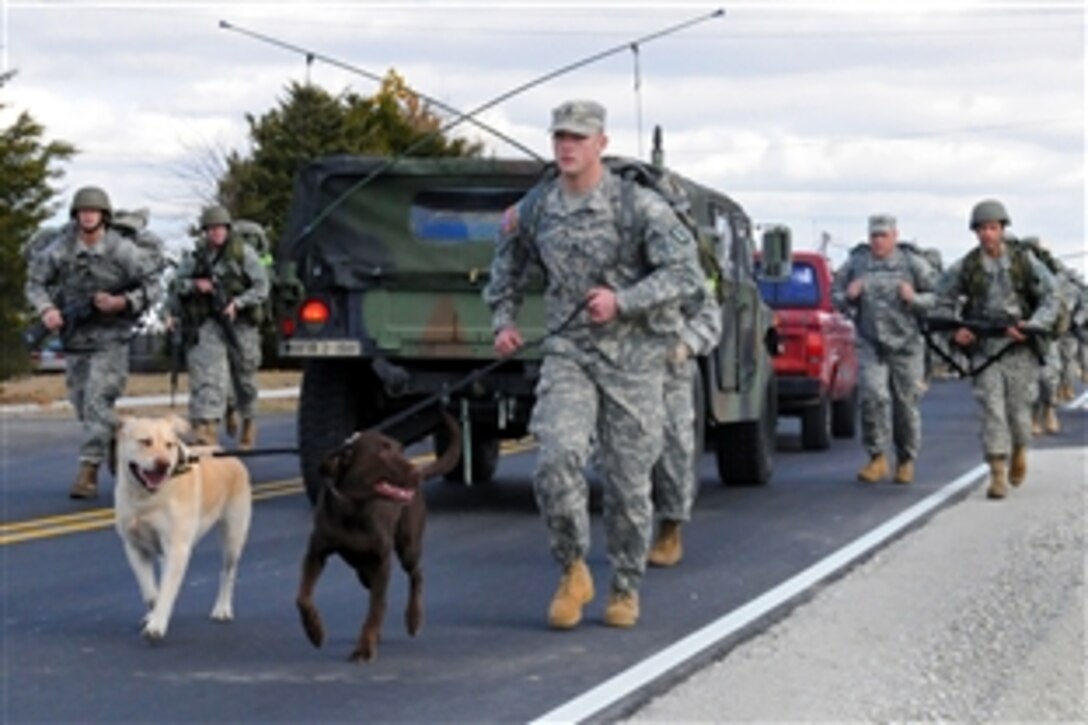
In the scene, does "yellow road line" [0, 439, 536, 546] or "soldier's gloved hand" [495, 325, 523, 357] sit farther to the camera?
"yellow road line" [0, 439, 536, 546]

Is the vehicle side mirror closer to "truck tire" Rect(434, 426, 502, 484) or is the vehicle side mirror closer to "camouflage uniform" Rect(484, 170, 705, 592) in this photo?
"truck tire" Rect(434, 426, 502, 484)

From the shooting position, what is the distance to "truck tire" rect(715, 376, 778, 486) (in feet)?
62.2

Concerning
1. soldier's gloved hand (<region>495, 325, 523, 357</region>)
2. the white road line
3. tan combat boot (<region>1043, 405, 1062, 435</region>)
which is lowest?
tan combat boot (<region>1043, 405, 1062, 435</region>)

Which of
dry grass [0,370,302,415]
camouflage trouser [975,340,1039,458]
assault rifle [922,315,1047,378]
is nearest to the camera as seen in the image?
assault rifle [922,315,1047,378]

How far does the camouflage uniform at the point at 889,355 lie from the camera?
19.8m

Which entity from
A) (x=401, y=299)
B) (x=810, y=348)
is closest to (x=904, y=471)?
(x=810, y=348)

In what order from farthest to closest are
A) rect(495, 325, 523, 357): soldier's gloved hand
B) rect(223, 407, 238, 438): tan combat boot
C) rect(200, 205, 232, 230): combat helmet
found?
rect(223, 407, 238, 438): tan combat boot
rect(200, 205, 232, 230): combat helmet
rect(495, 325, 523, 357): soldier's gloved hand

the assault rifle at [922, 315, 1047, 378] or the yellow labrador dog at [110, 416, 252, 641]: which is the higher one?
the assault rifle at [922, 315, 1047, 378]

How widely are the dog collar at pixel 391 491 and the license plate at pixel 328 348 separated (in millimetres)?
6412

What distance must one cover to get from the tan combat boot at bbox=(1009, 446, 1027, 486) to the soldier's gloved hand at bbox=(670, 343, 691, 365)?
7.91 m

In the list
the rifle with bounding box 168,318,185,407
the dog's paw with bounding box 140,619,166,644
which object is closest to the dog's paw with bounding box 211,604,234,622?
the dog's paw with bounding box 140,619,166,644

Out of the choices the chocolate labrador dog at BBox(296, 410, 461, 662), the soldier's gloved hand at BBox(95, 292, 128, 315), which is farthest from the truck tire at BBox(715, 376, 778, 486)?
the chocolate labrador dog at BBox(296, 410, 461, 662)

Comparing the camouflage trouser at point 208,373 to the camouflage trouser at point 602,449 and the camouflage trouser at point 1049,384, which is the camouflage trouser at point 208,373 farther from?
the camouflage trouser at point 1049,384

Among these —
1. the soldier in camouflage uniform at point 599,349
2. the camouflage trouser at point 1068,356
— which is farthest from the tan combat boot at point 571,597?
the camouflage trouser at point 1068,356
